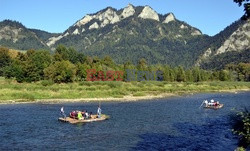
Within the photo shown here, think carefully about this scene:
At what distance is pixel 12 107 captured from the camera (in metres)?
84.3

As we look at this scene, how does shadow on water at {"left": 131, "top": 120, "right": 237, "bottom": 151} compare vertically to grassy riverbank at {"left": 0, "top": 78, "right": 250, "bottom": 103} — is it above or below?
below

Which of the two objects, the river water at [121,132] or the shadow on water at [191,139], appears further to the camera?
the river water at [121,132]

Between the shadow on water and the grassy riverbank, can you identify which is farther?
the grassy riverbank

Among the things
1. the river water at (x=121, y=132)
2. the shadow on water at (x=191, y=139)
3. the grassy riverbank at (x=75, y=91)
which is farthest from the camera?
the grassy riverbank at (x=75, y=91)

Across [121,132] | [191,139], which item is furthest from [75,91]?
[191,139]

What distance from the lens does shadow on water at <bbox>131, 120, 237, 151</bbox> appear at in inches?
1739

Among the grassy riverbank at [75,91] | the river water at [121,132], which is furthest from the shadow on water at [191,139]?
the grassy riverbank at [75,91]

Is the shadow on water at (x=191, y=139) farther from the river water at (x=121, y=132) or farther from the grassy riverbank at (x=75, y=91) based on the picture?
the grassy riverbank at (x=75, y=91)

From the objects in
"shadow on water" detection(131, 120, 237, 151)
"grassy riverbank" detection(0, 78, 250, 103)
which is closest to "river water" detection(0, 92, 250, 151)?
"shadow on water" detection(131, 120, 237, 151)

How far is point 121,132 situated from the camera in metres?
54.8

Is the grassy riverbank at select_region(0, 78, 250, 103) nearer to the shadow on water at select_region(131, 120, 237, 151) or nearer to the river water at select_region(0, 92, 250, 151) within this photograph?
the river water at select_region(0, 92, 250, 151)

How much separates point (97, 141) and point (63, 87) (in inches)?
2992

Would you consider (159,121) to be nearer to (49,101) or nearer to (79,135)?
(79,135)

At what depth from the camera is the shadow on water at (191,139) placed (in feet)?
145
